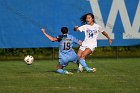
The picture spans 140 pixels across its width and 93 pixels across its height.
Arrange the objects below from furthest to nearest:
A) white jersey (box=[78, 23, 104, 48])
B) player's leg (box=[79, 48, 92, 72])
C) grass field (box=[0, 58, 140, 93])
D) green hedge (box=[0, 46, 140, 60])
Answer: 1. green hedge (box=[0, 46, 140, 60])
2. white jersey (box=[78, 23, 104, 48])
3. player's leg (box=[79, 48, 92, 72])
4. grass field (box=[0, 58, 140, 93])

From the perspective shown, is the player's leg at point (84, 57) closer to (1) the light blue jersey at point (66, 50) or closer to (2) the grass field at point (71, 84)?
(1) the light blue jersey at point (66, 50)

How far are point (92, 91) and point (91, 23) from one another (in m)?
5.54

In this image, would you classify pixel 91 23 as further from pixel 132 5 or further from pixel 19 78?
pixel 132 5

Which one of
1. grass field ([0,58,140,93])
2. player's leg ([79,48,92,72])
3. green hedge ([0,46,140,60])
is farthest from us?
green hedge ([0,46,140,60])

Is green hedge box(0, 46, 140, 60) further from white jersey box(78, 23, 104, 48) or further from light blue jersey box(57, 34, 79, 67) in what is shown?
light blue jersey box(57, 34, 79, 67)

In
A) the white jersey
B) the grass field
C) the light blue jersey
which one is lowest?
the grass field

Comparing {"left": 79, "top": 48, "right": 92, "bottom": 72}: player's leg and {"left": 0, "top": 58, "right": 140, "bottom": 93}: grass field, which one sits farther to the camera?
{"left": 79, "top": 48, "right": 92, "bottom": 72}: player's leg

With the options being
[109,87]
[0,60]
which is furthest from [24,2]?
[109,87]

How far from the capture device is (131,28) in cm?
2167

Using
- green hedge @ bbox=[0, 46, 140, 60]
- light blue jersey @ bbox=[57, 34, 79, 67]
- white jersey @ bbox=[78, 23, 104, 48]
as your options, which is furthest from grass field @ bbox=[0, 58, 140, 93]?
green hedge @ bbox=[0, 46, 140, 60]

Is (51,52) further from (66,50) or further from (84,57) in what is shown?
(66,50)

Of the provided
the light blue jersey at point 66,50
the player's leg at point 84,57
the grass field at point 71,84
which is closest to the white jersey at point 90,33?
the player's leg at point 84,57

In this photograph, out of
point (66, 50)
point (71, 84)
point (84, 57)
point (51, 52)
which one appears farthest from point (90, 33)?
point (51, 52)

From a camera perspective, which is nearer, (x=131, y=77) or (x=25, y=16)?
(x=131, y=77)
